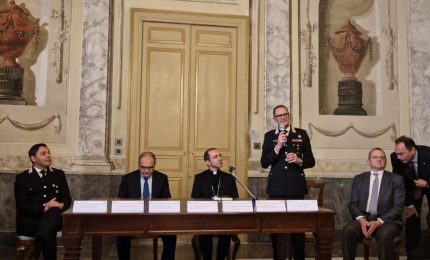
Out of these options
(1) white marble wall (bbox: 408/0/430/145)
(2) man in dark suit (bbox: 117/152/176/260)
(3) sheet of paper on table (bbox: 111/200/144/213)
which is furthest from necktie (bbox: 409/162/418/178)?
(3) sheet of paper on table (bbox: 111/200/144/213)

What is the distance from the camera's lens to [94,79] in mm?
6727

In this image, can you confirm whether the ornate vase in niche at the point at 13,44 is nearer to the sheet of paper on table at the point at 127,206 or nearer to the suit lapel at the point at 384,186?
the sheet of paper on table at the point at 127,206

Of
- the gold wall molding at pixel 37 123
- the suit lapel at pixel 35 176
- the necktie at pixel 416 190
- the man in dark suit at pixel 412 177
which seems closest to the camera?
the suit lapel at pixel 35 176

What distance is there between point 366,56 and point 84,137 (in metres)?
4.53

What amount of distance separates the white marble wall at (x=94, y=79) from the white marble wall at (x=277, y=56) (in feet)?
7.82

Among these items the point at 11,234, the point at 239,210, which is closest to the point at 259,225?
the point at 239,210

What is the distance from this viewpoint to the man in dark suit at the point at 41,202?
4.50 m

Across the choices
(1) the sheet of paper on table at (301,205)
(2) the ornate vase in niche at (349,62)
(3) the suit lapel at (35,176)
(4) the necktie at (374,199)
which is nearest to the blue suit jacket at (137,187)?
(3) the suit lapel at (35,176)

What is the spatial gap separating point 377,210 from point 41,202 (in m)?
3.38

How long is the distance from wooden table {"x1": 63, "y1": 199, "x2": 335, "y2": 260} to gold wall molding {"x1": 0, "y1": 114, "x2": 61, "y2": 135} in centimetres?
328

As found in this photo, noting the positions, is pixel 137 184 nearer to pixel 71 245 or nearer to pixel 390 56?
pixel 71 245

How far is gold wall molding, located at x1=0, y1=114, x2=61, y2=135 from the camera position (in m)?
6.56

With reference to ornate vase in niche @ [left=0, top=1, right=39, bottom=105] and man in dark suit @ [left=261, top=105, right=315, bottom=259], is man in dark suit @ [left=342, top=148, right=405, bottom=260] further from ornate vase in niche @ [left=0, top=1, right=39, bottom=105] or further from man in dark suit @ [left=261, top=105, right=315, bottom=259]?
ornate vase in niche @ [left=0, top=1, right=39, bottom=105]

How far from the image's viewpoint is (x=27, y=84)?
6.72 meters
